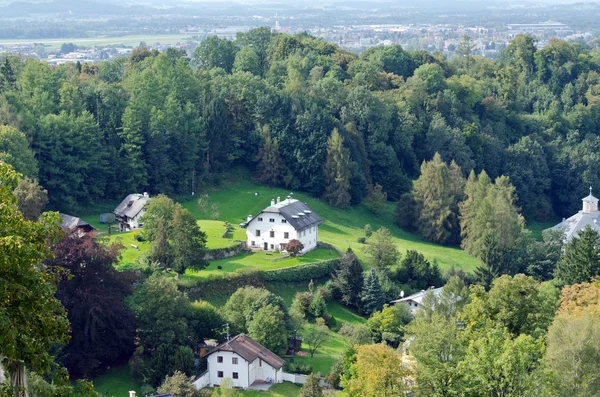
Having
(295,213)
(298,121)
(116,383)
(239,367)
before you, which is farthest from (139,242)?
(298,121)

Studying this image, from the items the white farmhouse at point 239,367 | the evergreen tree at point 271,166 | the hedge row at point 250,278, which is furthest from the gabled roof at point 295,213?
the white farmhouse at point 239,367

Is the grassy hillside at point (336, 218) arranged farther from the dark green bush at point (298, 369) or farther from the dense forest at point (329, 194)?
the dark green bush at point (298, 369)

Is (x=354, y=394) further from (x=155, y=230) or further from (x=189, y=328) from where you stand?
(x=155, y=230)

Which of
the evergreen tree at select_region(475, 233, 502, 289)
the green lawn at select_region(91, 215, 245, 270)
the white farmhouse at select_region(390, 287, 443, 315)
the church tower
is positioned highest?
the green lawn at select_region(91, 215, 245, 270)

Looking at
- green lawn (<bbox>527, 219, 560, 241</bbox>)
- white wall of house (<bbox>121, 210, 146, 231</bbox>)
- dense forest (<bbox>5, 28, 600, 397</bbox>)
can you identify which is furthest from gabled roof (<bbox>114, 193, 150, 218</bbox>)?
green lawn (<bbox>527, 219, 560, 241</bbox>)

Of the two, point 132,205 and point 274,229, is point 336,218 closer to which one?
point 274,229

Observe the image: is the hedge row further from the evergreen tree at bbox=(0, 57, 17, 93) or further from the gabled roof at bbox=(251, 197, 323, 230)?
the evergreen tree at bbox=(0, 57, 17, 93)
